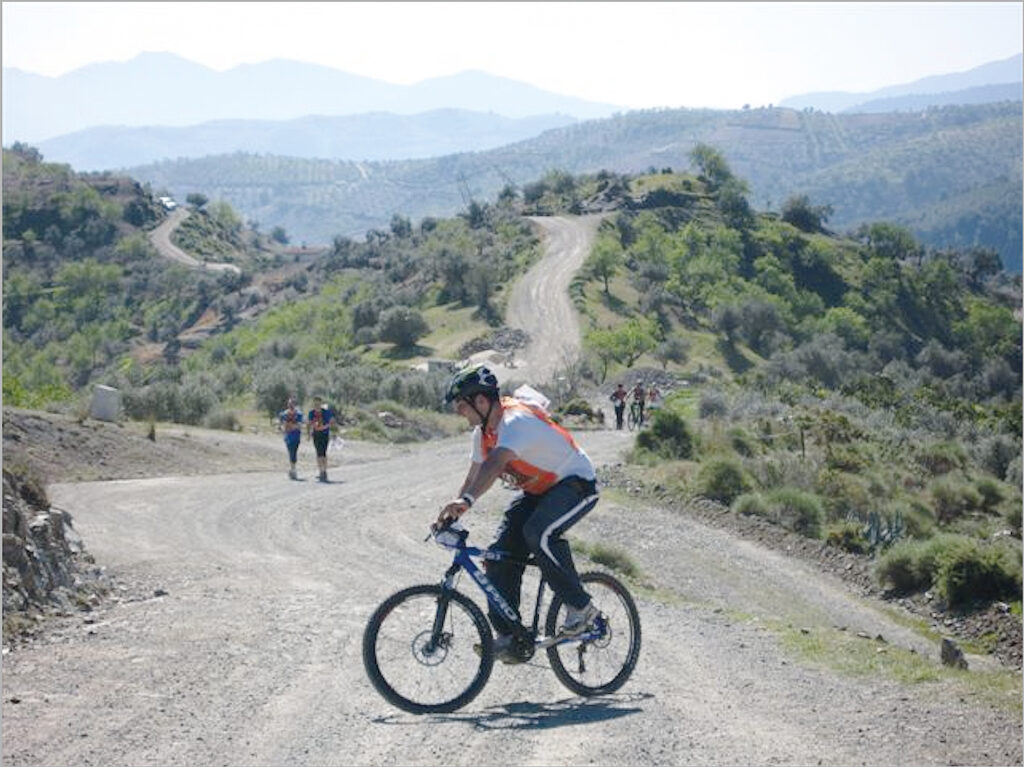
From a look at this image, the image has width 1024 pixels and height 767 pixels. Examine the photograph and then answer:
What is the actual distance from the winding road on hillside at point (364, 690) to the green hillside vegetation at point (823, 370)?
20.2 feet

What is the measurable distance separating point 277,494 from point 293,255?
151 meters

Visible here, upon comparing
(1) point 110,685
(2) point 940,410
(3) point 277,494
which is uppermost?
(1) point 110,685

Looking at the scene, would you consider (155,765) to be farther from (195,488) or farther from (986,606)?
(195,488)

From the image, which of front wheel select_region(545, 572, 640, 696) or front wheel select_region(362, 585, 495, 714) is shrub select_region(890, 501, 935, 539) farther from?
front wheel select_region(362, 585, 495, 714)

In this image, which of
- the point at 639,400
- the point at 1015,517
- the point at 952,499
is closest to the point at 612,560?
the point at 952,499

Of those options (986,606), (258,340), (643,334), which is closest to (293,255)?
(258,340)

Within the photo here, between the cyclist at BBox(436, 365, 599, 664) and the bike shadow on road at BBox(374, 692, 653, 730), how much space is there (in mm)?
366

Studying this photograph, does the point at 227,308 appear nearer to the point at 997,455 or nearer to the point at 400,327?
the point at 400,327

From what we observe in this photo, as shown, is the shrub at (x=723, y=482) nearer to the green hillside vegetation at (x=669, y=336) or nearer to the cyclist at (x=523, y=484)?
the green hillside vegetation at (x=669, y=336)

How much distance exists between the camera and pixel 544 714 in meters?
8.21

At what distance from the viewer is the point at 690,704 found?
28.1 ft

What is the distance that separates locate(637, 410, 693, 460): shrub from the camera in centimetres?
2906

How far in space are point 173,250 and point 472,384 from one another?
470ft

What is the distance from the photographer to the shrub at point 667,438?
29062mm
